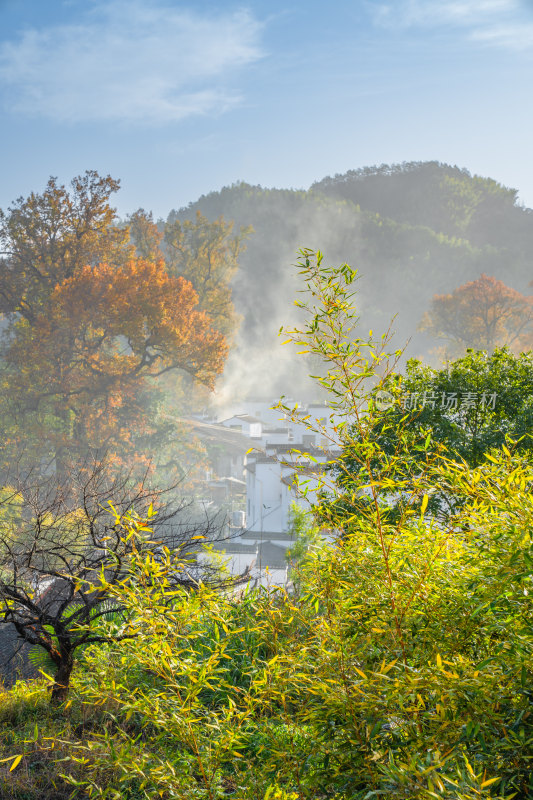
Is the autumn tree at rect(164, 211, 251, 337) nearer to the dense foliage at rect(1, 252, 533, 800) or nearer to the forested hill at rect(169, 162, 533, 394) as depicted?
the forested hill at rect(169, 162, 533, 394)

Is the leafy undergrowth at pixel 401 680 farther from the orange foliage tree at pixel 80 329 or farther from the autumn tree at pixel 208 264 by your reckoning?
the autumn tree at pixel 208 264

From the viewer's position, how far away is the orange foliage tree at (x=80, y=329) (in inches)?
781

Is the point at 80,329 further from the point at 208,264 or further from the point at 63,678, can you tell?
the point at 63,678

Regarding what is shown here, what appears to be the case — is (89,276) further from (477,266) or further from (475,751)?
(477,266)

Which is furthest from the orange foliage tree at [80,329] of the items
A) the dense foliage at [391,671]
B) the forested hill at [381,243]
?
the forested hill at [381,243]

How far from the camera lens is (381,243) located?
55.8 m

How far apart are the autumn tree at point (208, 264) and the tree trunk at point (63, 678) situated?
26.9 metres

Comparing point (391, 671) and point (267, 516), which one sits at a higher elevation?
point (267, 516)

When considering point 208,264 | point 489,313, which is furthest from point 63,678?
point 489,313

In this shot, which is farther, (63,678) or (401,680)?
(63,678)

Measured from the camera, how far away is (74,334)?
2106 centimetres

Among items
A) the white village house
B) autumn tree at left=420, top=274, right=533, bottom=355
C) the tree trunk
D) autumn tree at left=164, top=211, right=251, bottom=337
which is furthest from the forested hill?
the tree trunk

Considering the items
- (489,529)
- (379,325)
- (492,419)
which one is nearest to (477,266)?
(379,325)

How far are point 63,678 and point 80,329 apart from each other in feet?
59.9
